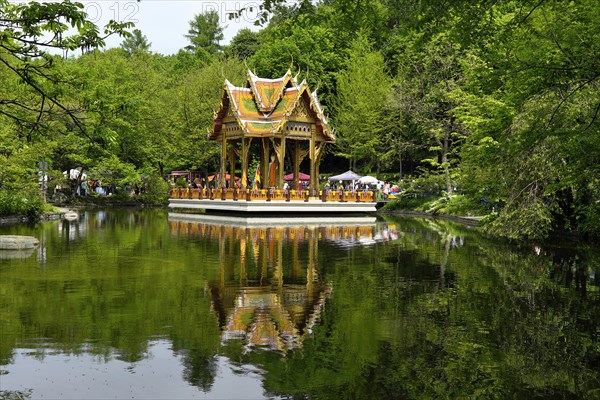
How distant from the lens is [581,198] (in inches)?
990

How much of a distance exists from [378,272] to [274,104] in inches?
1212

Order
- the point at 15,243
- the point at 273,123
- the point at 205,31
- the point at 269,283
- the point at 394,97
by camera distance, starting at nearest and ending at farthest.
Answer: the point at 269,283
the point at 15,243
the point at 273,123
the point at 394,97
the point at 205,31

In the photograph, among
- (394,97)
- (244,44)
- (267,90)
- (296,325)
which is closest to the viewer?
(296,325)

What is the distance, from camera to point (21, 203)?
117 feet

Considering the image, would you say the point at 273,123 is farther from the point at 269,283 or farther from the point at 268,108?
the point at 269,283

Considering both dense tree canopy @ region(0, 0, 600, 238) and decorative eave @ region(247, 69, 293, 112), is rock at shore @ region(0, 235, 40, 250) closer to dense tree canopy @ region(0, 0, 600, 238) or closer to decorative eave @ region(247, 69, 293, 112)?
dense tree canopy @ region(0, 0, 600, 238)

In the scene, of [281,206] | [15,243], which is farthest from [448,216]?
[15,243]

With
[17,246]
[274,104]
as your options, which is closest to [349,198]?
[274,104]

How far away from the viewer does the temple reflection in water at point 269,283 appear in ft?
33.3

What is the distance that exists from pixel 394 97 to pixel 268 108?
14.0 meters

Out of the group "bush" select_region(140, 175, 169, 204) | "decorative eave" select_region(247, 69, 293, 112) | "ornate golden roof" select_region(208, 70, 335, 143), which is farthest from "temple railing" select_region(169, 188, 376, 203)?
"bush" select_region(140, 175, 169, 204)

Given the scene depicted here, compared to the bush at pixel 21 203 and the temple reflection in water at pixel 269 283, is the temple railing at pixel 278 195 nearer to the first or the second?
the bush at pixel 21 203

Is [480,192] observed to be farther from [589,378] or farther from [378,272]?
[589,378]

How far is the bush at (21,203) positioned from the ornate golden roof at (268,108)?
13757mm
